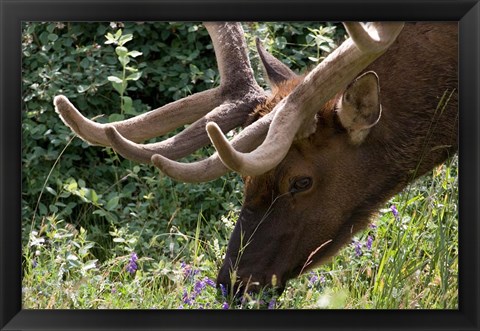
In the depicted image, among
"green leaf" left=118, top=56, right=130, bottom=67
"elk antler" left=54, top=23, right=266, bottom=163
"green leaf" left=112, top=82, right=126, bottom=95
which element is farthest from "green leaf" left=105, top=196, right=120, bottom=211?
"elk antler" left=54, top=23, right=266, bottom=163

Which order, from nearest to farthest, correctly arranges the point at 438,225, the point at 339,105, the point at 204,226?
the point at 339,105 < the point at 438,225 < the point at 204,226

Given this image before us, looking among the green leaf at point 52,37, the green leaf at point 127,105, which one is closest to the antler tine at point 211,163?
the green leaf at point 127,105

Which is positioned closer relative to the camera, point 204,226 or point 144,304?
point 144,304

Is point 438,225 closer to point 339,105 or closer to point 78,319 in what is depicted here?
point 339,105

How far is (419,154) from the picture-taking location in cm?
575

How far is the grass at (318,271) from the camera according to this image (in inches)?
222

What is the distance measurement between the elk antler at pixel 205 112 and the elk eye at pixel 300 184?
0.37 meters

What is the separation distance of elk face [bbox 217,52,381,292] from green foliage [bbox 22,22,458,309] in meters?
0.15

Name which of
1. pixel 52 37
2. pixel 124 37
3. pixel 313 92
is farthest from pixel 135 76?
pixel 313 92

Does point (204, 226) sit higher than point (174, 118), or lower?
lower

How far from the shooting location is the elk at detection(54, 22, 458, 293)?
218 inches

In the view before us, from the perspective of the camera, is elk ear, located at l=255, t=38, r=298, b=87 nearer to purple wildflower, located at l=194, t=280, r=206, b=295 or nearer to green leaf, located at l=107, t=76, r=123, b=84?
purple wildflower, located at l=194, t=280, r=206, b=295
